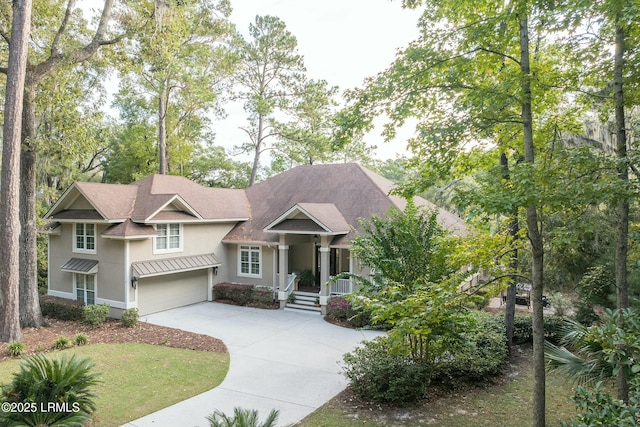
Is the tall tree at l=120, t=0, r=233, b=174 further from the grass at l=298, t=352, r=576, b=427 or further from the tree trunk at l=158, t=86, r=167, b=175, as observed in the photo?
the grass at l=298, t=352, r=576, b=427

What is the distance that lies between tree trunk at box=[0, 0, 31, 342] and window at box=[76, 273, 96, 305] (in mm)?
4432

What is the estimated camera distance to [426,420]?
293 inches

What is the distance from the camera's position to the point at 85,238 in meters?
17.2

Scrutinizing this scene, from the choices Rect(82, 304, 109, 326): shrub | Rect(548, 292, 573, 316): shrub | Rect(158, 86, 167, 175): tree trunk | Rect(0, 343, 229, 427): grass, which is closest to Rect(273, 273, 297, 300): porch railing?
Rect(0, 343, 229, 427): grass

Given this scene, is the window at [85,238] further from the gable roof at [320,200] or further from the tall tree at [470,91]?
the tall tree at [470,91]

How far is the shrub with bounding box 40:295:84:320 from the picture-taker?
1546 cm

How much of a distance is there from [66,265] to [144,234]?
4.29 metres

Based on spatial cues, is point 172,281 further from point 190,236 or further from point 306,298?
point 306,298

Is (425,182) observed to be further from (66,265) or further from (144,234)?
(66,265)

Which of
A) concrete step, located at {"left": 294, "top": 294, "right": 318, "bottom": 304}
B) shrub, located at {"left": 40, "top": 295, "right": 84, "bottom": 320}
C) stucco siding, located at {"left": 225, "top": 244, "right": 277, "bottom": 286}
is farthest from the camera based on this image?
stucco siding, located at {"left": 225, "top": 244, "right": 277, "bottom": 286}

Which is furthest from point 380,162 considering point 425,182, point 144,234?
point 425,182

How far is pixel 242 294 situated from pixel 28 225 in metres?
8.91

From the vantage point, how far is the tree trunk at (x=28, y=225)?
45.9ft

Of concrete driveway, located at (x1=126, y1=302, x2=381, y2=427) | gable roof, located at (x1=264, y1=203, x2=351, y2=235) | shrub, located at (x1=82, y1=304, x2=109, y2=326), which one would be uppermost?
gable roof, located at (x1=264, y1=203, x2=351, y2=235)
